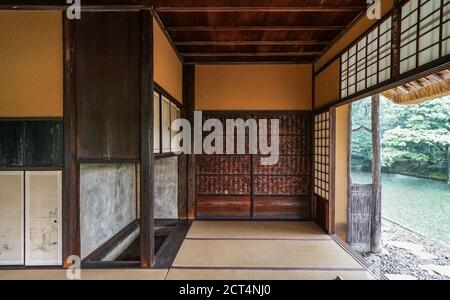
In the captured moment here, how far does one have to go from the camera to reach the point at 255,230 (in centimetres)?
446

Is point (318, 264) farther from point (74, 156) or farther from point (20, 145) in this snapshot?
point (20, 145)

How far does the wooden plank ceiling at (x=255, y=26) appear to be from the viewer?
304 centimetres

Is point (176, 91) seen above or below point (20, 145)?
above

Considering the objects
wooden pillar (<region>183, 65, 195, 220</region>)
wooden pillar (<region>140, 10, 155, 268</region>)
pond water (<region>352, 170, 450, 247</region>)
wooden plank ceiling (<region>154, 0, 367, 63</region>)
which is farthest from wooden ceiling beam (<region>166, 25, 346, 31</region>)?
pond water (<region>352, 170, 450, 247</region>)

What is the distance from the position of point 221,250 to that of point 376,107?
12.4 feet

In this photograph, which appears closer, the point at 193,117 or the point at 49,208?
the point at 49,208

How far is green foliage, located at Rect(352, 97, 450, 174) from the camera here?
883cm

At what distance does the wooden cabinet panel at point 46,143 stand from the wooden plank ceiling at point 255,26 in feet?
5.64

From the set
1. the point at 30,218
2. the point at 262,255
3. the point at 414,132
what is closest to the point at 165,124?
the point at 30,218

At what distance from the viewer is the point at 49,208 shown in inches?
117

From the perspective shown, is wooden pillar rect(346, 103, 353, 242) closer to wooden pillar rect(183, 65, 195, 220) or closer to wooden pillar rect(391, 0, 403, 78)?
wooden pillar rect(391, 0, 403, 78)

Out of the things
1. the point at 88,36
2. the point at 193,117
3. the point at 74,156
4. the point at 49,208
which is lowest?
the point at 49,208

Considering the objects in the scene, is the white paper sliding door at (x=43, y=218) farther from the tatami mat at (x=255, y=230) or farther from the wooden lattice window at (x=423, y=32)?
the wooden lattice window at (x=423, y=32)

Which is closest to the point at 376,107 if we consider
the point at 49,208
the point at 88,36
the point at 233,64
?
the point at 233,64
